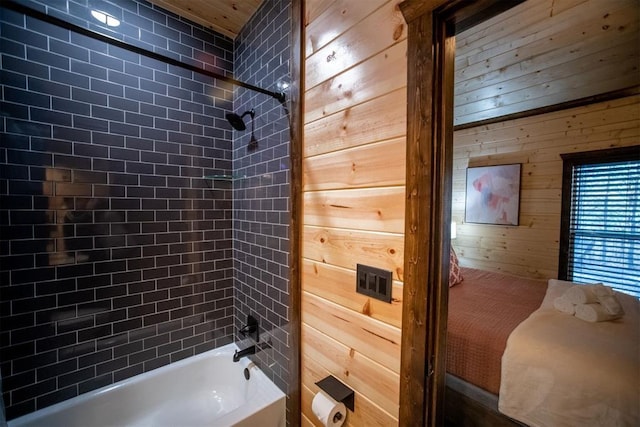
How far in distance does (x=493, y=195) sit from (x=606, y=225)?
1.14 metres

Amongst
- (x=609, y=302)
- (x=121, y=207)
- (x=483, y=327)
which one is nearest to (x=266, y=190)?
(x=121, y=207)

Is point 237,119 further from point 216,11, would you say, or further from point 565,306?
point 565,306

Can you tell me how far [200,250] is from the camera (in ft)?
6.37

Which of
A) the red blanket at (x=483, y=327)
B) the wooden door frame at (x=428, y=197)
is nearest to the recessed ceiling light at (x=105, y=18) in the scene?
the wooden door frame at (x=428, y=197)

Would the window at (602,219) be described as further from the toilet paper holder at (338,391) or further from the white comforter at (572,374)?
the toilet paper holder at (338,391)

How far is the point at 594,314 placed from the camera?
4.95ft

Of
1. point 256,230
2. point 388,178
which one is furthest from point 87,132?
point 388,178

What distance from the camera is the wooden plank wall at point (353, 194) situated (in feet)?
2.77

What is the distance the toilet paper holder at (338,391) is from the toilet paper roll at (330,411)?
0.02 metres

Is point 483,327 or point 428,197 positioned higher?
point 428,197

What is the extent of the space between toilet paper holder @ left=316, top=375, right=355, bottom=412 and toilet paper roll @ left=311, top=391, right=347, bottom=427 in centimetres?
2

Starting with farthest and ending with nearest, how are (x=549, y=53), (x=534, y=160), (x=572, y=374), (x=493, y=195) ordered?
1. (x=493, y=195)
2. (x=534, y=160)
3. (x=549, y=53)
4. (x=572, y=374)

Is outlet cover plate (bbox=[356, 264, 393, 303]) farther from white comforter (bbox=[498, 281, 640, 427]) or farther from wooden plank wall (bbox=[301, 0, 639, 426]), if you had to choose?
white comforter (bbox=[498, 281, 640, 427])

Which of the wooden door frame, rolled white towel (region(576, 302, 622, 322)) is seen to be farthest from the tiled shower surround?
rolled white towel (region(576, 302, 622, 322))
